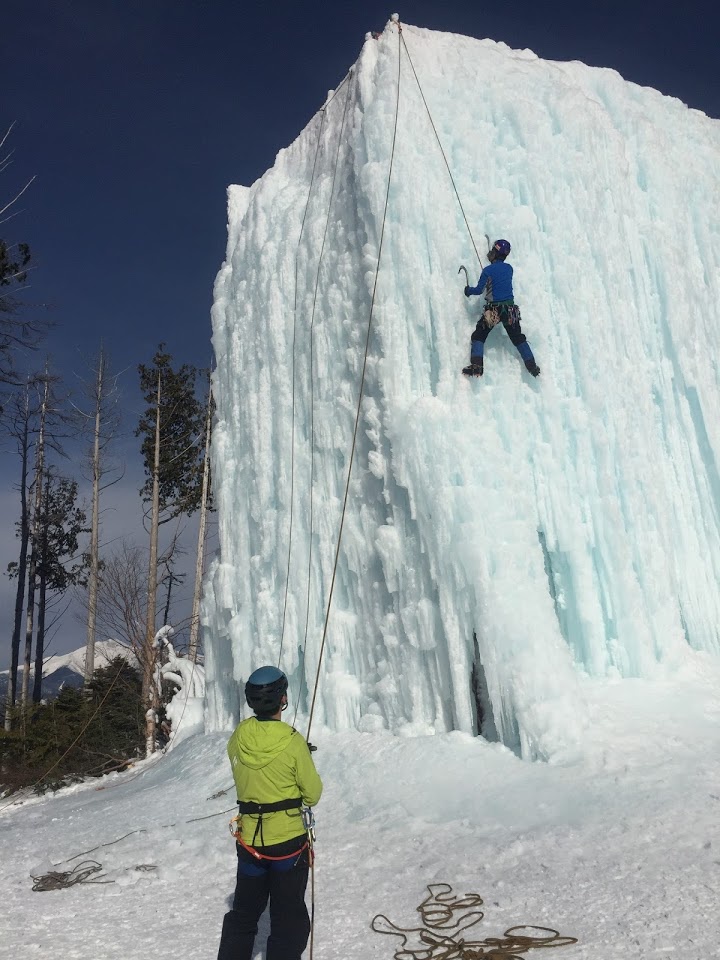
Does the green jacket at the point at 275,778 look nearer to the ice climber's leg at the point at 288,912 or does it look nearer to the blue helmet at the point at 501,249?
the ice climber's leg at the point at 288,912

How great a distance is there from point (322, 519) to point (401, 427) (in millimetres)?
1677

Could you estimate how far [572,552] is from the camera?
269 inches

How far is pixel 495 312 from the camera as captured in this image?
694 cm

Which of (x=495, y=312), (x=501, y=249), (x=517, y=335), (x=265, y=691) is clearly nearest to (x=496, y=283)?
(x=495, y=312)

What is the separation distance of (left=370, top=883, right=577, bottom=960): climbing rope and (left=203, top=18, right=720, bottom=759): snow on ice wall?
222 centimetres

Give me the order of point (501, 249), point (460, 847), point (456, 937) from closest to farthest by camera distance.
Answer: point (456, 937) → point (460, 847) → point (501, 249)

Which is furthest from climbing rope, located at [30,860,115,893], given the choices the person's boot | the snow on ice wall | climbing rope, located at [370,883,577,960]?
the person's boot

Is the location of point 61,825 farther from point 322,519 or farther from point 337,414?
point 337,414

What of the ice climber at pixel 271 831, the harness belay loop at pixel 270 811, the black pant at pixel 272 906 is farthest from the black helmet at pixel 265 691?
the black pant at pixel 272 906

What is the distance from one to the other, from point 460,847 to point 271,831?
82.6 inches

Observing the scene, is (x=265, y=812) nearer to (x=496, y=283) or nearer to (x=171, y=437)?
(x=496, y=283)

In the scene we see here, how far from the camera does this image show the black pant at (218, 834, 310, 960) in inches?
109

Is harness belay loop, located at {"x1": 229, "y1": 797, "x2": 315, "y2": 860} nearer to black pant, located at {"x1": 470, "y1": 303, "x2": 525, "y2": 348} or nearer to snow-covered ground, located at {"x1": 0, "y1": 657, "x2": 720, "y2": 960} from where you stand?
snow-covered ground, located at {"x1": 0, "y1": 657, "x2": 720, "y2": 960}

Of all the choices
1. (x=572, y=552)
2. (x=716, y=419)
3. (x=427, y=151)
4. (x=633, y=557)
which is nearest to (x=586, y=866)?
(x=572, y=552)
